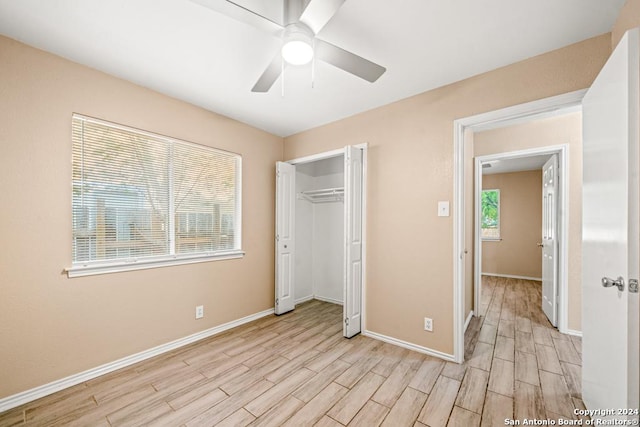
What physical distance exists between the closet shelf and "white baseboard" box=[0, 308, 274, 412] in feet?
6.91

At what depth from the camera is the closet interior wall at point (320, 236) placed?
13.6 ft

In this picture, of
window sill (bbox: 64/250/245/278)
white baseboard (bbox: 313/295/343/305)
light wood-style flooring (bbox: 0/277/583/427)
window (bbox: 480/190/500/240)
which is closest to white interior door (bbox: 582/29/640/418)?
light wood-style flooring (bbox: 0/277/583/427)

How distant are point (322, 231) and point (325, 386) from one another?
8.33ft

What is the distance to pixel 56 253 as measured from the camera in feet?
6.50

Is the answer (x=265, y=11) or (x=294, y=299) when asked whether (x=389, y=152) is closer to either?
(x=265, y=11)

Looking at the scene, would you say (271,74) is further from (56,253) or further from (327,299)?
(327,299)

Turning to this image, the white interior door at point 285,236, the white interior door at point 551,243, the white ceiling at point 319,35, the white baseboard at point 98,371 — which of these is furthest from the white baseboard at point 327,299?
the white ceiling at point 319,35

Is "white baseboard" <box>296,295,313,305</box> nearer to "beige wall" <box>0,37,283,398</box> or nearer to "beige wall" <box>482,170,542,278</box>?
"beige wall" <box>0,37,283,398</box>

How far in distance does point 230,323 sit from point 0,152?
247cm

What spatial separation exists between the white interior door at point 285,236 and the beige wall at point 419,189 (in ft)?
3.60

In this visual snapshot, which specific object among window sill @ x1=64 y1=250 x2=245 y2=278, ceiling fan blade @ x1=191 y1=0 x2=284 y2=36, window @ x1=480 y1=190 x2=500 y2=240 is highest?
ceiling fan blade @ x1=191 y1=0 x2=284 y2=36

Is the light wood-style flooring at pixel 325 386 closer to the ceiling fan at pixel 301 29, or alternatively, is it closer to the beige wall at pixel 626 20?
the ceiling fan at pixel 301 29

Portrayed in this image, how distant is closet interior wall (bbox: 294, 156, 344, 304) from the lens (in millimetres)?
4133

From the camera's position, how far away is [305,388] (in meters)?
2.00
